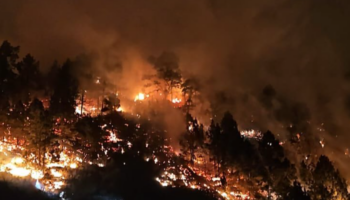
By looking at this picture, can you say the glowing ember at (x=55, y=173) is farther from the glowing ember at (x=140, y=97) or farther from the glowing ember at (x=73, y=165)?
the glowing ember at (x=140, y=97)

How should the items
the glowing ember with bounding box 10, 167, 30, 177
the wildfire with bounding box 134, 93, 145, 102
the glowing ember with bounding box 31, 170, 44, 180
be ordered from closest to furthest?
1. the glowing ember with bounding box 10, 167, 30, 177
2. the glowing ember with bounding box 31, 170, 44, 180
3. the wildfire with bounding box 134, 93, 145, 102

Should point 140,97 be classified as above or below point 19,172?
above

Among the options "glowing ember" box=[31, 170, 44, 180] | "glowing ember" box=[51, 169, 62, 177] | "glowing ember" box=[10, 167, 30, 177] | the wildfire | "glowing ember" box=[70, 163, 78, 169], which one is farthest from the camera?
the wildfire

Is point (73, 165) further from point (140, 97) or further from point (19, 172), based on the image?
point (140, 97)

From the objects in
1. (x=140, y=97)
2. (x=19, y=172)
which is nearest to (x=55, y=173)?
(x=19, y=172)

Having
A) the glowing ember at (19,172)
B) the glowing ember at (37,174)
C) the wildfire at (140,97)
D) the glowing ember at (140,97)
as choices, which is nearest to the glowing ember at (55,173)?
the glowing ember at (37,174)

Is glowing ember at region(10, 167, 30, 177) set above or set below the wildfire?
below

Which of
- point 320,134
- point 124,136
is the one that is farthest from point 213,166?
point 320,134

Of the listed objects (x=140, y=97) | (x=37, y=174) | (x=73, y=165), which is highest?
(x=140, y=97)

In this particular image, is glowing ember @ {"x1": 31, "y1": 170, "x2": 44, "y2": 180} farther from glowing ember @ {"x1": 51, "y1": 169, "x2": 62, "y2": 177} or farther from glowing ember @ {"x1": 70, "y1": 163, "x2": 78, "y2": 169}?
glowing ember @ {"x1": 70, "y1": 163, "x2": 78, "y2": 169}

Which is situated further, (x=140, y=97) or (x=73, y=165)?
(x=140, y=97)

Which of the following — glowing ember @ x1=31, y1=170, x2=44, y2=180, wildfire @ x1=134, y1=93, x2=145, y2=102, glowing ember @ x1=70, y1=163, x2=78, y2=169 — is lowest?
glowing ember @ x1=31, y1=170, x2=44, y2=180

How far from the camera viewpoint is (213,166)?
177ft

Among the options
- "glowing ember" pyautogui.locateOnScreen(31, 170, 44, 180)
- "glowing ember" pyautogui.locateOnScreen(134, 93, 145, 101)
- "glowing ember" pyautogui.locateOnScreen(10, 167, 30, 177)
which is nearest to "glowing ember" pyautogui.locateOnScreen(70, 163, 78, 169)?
"glowing ember" pyautogui.locateOnScreen(31, 170, 44, 180)
